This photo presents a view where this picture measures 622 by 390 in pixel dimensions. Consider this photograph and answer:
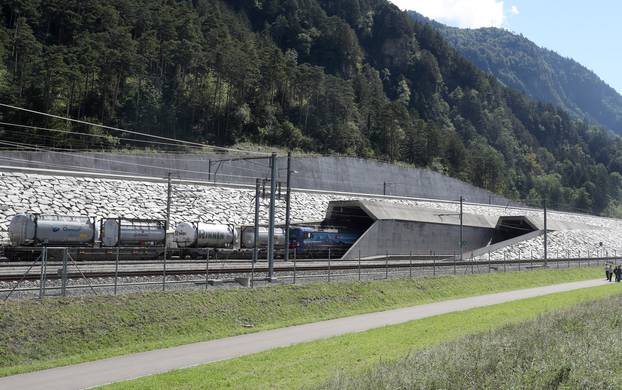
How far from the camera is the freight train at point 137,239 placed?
3488cm

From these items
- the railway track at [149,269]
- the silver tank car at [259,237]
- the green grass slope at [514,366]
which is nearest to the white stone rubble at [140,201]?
the silver tank car at [259,237]

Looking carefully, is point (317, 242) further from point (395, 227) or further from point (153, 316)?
point (153, 316)

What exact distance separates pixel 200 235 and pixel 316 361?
3062 centimetres

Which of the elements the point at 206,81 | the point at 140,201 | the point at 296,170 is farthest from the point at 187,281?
the point at 206,81

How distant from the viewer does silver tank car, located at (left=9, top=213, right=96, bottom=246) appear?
34.8 metres

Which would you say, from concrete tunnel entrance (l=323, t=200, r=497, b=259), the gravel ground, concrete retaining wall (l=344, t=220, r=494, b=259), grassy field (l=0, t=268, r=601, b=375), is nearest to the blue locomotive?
concrete tunnel entrance (l=323, t=200, r=497, b=259)

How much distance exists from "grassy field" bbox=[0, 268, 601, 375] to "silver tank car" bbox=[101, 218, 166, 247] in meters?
16.2

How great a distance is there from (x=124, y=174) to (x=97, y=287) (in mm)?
30678

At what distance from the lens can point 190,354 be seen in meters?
17.5

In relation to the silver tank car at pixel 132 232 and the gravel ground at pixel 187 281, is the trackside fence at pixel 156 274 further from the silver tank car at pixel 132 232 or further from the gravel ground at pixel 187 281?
the silver tank car at pixel 132 232

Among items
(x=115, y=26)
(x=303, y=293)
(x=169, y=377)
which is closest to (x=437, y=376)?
(x=169, y=377)

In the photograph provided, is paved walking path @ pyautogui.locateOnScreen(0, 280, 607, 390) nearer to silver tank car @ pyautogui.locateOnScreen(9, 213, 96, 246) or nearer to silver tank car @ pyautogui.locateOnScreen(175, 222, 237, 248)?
silver tank car @ pyautogui.locateOnScreen(9, 213, 96, 246)

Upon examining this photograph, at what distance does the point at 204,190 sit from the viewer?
54562 mm

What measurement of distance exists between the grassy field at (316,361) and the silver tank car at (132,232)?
22.8 meters
